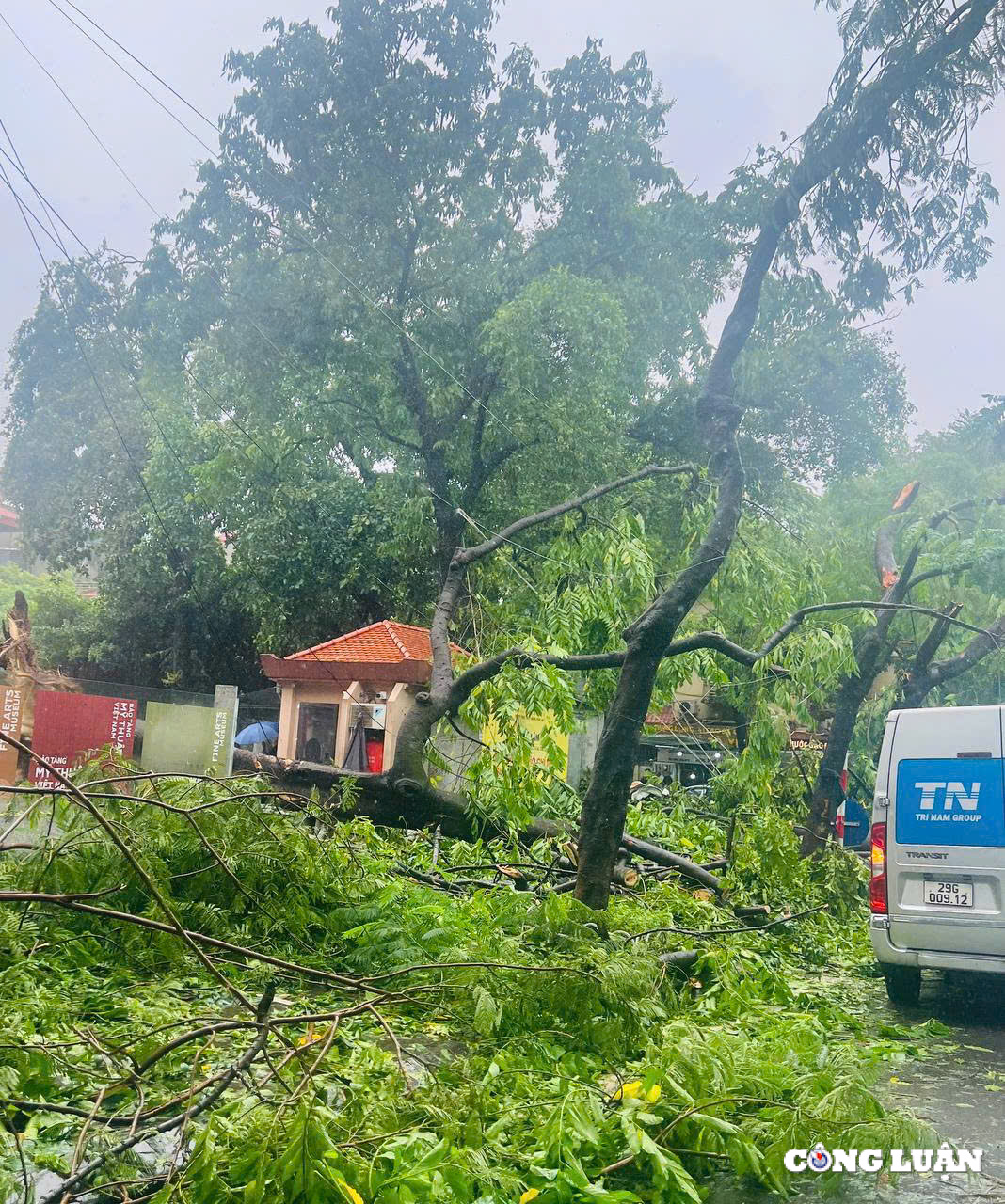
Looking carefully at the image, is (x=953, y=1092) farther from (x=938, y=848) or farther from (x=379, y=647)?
(x=379, y=647)

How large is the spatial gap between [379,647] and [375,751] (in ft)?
5.17

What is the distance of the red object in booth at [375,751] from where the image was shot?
14.4 m

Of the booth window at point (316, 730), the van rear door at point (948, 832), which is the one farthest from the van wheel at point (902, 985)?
the booth window at point (316, 730)

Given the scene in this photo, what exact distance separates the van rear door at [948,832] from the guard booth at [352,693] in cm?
778

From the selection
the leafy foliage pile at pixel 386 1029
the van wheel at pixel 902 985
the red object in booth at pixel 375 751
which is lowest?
the van wheel at pixel 902 985

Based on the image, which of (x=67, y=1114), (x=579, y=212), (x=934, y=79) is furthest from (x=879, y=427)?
(x=67, y=1114)

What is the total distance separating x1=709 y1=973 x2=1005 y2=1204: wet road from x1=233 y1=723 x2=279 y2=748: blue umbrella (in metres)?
11.2

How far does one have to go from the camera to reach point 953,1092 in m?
4.79

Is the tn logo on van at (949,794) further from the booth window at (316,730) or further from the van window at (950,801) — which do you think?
the booth window at (316,730)

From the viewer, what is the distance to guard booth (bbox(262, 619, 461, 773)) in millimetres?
14492

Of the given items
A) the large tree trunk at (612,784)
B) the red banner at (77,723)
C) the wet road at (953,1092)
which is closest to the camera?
the wet road at (953,1092)

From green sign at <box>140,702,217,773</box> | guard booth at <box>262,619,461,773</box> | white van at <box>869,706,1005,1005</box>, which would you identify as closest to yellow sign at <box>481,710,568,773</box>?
white van at <box>869,706,1005,1005</box>

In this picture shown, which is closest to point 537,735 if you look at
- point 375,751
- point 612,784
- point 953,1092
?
point 612,784

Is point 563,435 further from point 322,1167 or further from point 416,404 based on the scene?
point 322,1167
